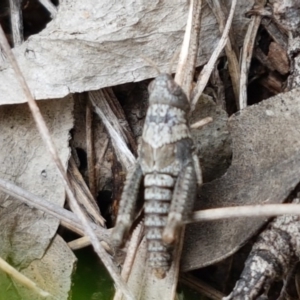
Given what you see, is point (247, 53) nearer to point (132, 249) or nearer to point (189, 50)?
point (189, 50)

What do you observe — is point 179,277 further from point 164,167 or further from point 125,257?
point 164,167

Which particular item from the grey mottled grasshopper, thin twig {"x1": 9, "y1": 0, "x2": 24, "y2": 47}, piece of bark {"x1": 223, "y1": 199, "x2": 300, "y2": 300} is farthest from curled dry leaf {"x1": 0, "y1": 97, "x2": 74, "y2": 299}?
piece of bark {"x1": 223, "y1": 199, "x2": 300, "y2": 300}

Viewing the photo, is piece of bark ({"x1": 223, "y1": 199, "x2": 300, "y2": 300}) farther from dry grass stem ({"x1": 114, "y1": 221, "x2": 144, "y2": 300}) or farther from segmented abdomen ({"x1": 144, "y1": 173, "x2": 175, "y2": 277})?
dry grass stem ({"x1": 114, "y1": 221, "x2": 144, "y2": 300})

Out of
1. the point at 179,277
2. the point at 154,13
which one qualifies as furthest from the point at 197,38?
the point at 179,277

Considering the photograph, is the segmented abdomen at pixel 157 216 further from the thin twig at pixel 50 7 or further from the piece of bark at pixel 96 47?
Result: the thin twig at pixel 50 7

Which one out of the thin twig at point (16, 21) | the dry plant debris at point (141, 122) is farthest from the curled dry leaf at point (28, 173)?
the thin twig at point (16, 21)

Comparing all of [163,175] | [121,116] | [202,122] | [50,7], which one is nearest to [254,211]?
[163,175]
